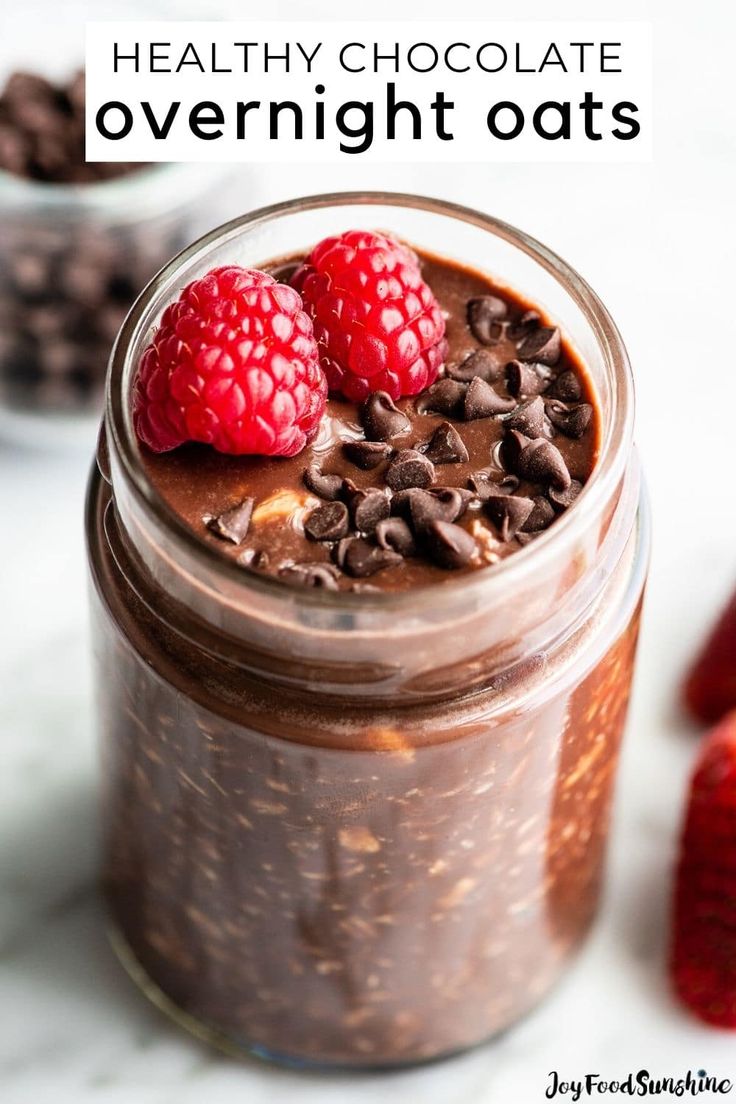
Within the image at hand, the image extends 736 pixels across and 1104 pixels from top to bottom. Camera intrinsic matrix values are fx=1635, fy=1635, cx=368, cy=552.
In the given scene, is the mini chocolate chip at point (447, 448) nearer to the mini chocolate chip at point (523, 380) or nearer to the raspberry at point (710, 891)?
the mini chocolate chip at point (523, 380)

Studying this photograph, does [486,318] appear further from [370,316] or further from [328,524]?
[328,524]

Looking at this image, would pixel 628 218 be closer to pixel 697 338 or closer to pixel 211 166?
pixel 697 338

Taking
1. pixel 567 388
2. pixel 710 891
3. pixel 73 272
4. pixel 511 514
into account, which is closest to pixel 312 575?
pixel 511 514

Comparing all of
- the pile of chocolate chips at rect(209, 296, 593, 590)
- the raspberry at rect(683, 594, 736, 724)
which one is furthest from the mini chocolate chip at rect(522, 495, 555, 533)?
the raspberry at rect(683, 594, 736, 724)

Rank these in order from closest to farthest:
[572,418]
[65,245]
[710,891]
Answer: [572,418], [710,891], [65,245]

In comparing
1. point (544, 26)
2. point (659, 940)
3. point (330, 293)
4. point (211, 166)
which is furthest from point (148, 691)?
point (544, 26)

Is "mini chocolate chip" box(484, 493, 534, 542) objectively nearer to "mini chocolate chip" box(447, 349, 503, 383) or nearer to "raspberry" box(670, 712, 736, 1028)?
"mini chocolate chip" box(447, 349, 503, 383)
